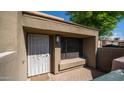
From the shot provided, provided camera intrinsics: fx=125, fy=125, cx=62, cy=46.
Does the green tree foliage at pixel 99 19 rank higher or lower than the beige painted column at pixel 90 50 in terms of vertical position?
higher

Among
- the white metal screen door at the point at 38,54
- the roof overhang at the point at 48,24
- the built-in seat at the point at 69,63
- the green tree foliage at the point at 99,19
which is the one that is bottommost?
the built-in seat at the point at 69,63

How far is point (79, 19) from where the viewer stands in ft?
36.1

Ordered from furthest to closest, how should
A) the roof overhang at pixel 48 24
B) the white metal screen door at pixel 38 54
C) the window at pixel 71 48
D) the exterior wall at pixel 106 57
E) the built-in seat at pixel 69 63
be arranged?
the exterior wall at pixel 106 57
the window at pixel 71 48
the built-in seat at pixel 69 63
the white metal screen door at pixel 38 54
the roof overhang at pixel 48 24

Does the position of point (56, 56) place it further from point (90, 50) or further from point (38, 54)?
point (90, 50)

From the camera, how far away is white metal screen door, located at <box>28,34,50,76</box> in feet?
17.8

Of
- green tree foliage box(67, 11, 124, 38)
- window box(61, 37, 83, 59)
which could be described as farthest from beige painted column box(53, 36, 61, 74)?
green tree foliage box(67, 11, 124, 38)

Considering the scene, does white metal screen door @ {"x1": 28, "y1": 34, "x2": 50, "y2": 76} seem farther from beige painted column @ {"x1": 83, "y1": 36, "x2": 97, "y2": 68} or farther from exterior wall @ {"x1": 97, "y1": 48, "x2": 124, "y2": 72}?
exterior wall @ {"x1": 97, "y1": 48, "x2": 124, "y2": 72}

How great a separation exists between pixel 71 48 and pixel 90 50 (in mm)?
1474

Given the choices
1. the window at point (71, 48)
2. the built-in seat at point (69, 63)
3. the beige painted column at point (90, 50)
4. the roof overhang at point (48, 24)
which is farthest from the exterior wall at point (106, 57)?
the roof overhang at point (48, 24)

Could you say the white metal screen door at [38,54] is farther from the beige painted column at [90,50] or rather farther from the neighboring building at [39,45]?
the beige painted column at [90,50]

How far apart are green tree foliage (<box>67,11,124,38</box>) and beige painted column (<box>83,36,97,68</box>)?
308cm

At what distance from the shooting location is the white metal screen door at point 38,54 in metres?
5.43

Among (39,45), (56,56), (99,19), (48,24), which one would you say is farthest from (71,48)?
(99,19)
